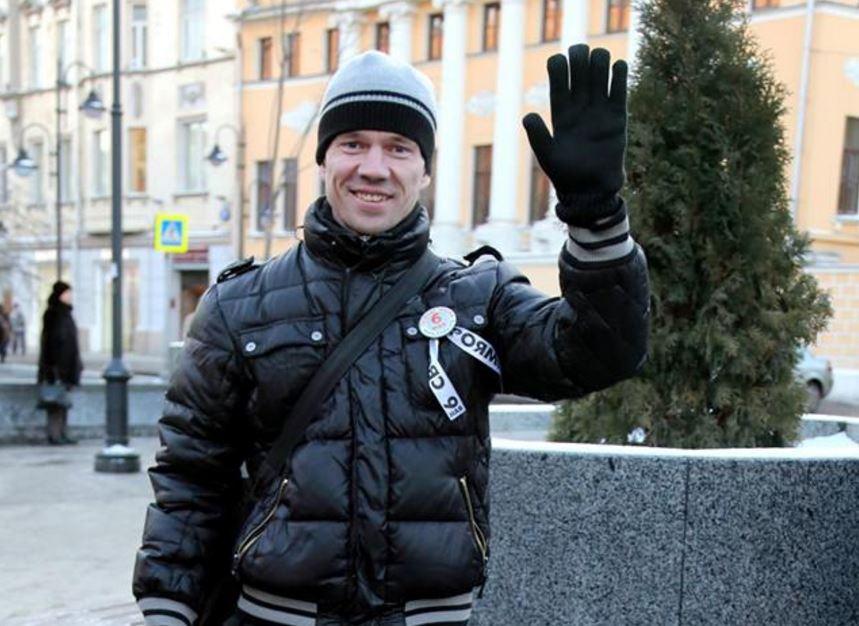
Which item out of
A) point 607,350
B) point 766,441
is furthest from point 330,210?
point 766,441

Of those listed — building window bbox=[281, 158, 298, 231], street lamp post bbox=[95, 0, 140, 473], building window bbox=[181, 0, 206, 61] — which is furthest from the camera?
building window bbox=[181, 0, 206, 61]

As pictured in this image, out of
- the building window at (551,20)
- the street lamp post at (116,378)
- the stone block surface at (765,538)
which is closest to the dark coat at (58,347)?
the street lamp post at (116,378)

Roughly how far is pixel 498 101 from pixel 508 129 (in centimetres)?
84

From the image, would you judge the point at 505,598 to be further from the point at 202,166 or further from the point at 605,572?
the point at 202,166

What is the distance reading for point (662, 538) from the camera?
10.5ft

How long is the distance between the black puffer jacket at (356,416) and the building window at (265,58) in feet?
92.6

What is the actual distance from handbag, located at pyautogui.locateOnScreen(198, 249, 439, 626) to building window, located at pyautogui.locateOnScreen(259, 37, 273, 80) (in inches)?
1113

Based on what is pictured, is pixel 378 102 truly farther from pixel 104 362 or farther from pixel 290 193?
pixel 104 362

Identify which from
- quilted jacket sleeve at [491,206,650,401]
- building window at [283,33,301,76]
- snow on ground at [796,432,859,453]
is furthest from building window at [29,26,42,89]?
quilted jacket sleeve at [491,206,650,401]

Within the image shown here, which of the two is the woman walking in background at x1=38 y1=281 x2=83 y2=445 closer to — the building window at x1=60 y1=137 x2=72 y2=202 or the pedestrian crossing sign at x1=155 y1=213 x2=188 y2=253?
the pedestrian crossing sign at x1=155 y1=213 x2=188 y2=253

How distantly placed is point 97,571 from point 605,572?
3.63 m

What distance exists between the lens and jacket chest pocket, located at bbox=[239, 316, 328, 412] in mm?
1844

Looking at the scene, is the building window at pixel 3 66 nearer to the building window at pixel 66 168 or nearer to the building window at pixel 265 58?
the building window at pixel 66 168

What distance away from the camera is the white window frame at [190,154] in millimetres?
29625
